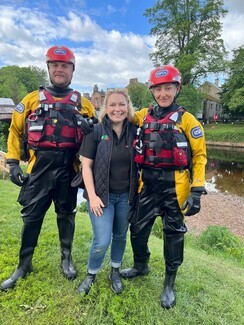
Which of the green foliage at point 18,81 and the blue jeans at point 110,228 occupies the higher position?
the green foliage at point 18,81

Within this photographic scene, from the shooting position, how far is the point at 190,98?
29406 millimetres

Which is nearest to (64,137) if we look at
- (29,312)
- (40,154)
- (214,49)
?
(40,154)

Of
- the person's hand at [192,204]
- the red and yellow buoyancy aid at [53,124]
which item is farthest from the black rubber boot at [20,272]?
the person's hand at [192,204]

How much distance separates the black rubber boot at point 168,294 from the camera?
2805 millimetres

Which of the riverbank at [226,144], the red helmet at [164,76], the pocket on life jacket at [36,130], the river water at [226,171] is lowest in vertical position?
the river water at [226,171]

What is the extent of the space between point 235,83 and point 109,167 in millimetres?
36451

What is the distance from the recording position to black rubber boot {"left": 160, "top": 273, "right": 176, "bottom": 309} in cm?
280

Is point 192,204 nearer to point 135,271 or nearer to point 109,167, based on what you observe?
point 109,167

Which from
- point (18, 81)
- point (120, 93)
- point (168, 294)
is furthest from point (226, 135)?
point (18, 81)

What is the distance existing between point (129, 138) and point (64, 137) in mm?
692

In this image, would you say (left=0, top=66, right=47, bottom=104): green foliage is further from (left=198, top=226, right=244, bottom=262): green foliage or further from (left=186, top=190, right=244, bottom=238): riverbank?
(left=198, top=226, right=244, bottom=262): green foliage

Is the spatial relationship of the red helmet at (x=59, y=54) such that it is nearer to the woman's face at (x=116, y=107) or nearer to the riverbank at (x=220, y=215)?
the woman's face at (x=116, y=107)

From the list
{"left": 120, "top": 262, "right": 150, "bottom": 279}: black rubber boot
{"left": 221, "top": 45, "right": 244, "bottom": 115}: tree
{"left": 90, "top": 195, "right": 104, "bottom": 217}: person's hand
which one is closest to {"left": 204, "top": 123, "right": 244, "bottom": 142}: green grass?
{"left": 221, "top": 45, "right": 244, "bottom": 115}: tree

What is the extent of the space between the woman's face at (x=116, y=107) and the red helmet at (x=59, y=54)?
0.67 m
